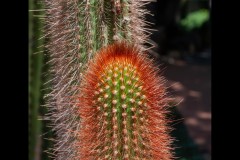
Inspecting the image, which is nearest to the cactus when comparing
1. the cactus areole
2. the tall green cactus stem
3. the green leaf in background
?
the tall green cactus stem

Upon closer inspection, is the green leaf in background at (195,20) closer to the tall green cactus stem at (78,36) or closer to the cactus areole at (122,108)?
the tall green cactus stem at (78,36)

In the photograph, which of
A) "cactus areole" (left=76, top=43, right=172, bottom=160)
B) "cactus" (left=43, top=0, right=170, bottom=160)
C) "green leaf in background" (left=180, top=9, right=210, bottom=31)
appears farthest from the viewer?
"green leaf in background" (left=180, top=9, right=210, bottom=31)

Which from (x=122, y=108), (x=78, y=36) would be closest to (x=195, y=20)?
(x=78, y=36)

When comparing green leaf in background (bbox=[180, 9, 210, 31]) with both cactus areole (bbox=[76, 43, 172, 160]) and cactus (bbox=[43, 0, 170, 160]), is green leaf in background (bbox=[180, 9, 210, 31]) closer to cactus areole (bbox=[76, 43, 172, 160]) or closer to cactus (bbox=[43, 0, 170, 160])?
cactus (bbox=[43, 0, 170, 160])

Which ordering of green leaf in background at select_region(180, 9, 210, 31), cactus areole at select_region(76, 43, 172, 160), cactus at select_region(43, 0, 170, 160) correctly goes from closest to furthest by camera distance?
cactus areole at select_region(76, 43, 172, 160)
cactus at select_region(43, 0, 170, 160)
green leaf in background at select_region(180, 9, 210, 31)

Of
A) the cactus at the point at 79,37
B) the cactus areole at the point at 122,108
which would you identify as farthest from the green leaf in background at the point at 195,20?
the cactus areole at the point at 122,108

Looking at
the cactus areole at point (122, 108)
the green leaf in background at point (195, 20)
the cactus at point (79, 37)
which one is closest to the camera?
the cactus areole at point (122, 108)
